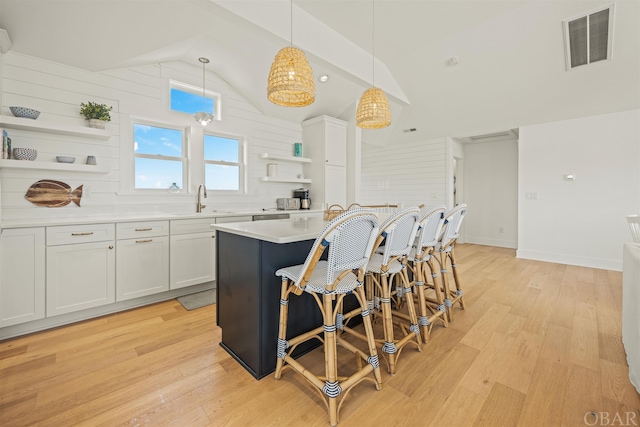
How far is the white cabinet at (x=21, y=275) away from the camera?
7.16 ft

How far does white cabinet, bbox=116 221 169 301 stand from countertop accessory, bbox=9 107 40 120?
4.18 feet

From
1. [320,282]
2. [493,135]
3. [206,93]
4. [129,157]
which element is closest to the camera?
[320,282]

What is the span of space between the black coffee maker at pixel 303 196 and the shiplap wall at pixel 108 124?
0.87 meters

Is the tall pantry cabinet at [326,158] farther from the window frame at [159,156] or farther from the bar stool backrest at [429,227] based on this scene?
the bar stool backrest at [429,227]

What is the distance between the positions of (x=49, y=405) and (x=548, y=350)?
10.8 ft

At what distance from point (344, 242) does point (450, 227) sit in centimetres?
154

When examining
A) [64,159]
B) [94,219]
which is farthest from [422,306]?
[64,159]

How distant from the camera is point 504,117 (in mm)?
5078

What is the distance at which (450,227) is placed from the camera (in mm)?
2512

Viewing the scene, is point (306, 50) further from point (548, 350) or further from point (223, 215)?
point (548, 350)

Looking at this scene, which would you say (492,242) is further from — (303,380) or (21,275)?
(21,275)

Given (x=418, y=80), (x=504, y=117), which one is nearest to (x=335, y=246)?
(x=418, y=80)

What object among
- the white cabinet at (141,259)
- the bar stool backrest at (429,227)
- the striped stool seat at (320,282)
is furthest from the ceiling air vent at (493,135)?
the white cabinet at (141,259)

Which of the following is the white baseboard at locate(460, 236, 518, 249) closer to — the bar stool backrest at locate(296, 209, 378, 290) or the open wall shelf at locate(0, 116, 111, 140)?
the bar stool backrest at locate(296, 209, 378, 290)
